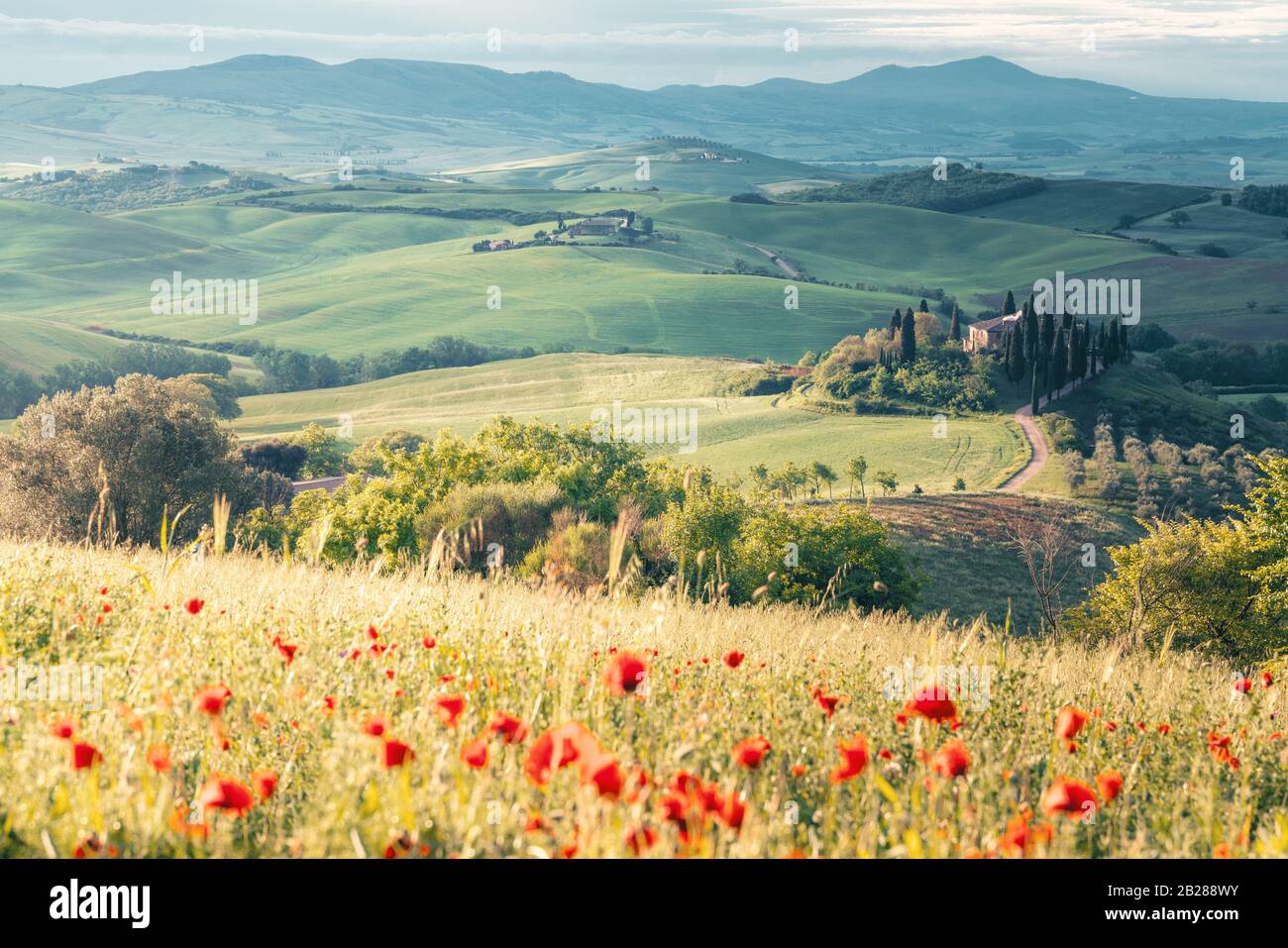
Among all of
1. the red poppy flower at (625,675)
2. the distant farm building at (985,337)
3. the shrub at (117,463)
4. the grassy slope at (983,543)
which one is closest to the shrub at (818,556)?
the grassy slope at (983,543)

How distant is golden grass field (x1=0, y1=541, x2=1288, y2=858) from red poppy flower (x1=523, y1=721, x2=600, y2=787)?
1 centimetres

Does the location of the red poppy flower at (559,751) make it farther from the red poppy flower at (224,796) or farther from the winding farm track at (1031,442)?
the winding farm track at (1031,442)

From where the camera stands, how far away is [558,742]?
12.9 feet

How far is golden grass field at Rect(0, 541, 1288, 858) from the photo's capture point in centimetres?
438

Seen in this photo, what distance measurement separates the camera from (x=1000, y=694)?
7.39m

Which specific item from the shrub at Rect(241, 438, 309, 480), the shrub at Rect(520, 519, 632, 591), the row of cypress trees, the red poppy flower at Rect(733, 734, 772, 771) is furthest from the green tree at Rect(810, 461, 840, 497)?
the red poppy flower at Rect(733, 734, 772, 771)

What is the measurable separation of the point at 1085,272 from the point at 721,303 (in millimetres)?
69079

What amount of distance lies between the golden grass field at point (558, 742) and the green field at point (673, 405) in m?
79.9

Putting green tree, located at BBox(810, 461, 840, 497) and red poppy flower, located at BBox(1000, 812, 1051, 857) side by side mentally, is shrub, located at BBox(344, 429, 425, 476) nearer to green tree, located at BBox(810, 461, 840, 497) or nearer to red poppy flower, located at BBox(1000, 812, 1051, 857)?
green tree, located at BBox(810, 461, 840, 497)

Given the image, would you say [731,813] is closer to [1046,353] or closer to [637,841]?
[637,841]
